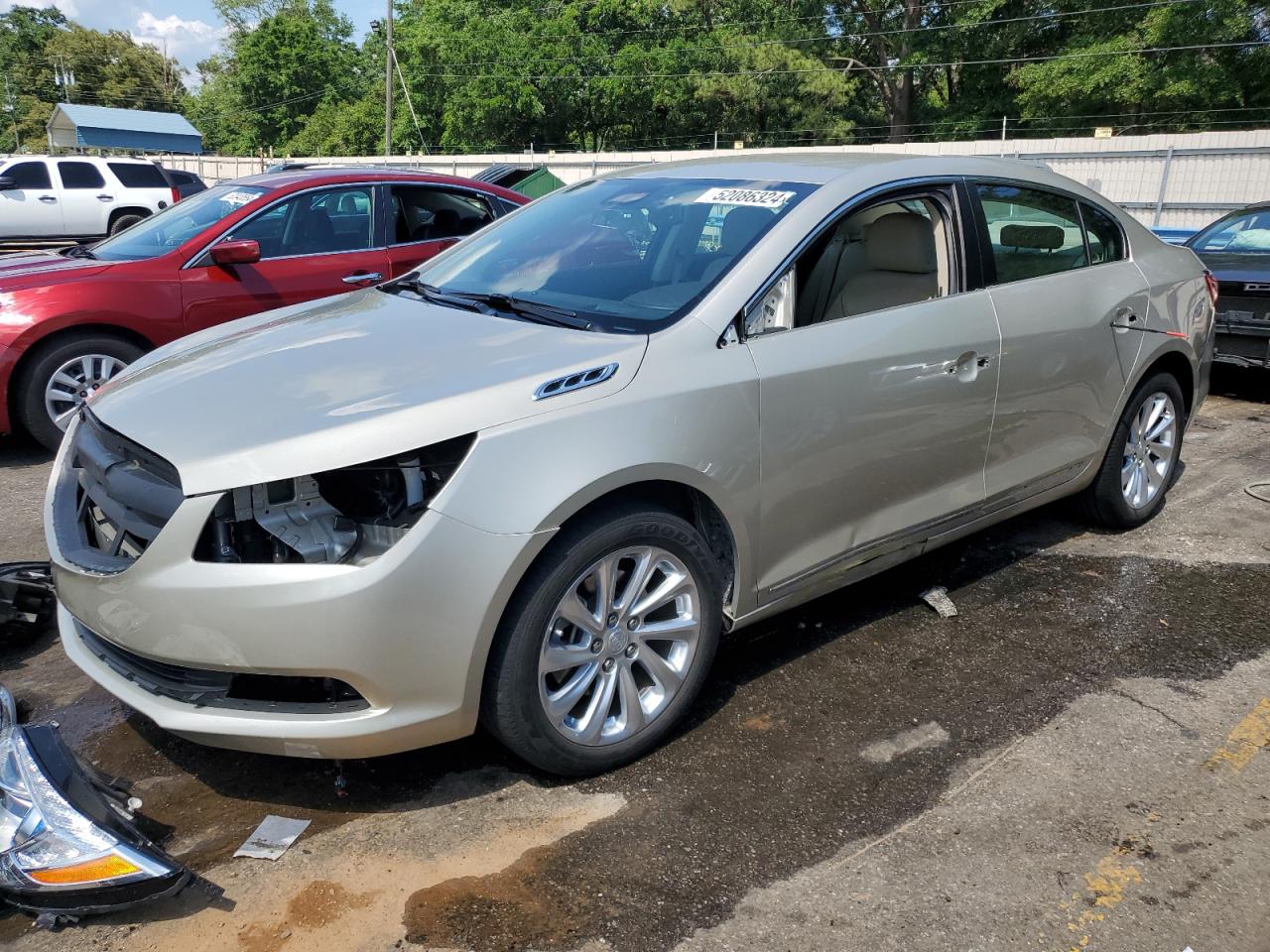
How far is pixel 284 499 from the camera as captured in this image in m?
2.61

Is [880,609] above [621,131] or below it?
below

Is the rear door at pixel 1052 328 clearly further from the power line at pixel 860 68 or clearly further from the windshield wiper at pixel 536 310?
the power line at pixel 860 68

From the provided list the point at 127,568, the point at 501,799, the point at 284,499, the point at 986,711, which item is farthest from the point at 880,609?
the point at 127,568

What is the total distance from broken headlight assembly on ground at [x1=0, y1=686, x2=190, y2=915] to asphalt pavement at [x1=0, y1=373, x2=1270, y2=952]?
15 cm

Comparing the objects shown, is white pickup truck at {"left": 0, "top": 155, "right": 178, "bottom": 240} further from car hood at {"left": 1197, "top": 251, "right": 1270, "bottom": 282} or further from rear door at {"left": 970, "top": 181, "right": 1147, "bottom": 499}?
rear door at {"left": 970, "top": 181, "right": 1147, "bottom": 499}

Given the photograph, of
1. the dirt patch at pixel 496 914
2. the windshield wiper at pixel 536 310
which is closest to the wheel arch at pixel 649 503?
the dirt patch at pixel 496 914

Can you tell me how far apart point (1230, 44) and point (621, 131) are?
26859 mm

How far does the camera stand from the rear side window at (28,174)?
1805 centimetres

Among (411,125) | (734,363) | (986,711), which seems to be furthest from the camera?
(411,125)

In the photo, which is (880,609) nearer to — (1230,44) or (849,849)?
(849,849)

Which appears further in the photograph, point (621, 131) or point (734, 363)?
point (621, 131)

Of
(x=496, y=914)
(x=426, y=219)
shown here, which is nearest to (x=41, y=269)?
(x=426, y=219)

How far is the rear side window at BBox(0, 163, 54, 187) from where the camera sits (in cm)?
1805

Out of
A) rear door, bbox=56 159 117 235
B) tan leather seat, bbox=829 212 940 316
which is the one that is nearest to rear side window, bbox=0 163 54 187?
rear door, bbox=56 159 117 235
